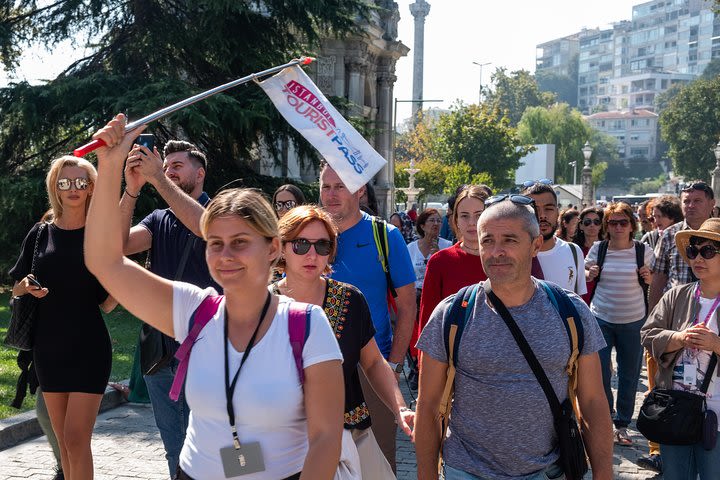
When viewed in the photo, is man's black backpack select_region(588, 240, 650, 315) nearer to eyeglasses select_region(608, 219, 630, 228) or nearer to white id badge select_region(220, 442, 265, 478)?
eyeglasses select_region(608, 219, 630, 228)

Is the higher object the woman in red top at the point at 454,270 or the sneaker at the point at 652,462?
the woman in red top at the point at 454,270

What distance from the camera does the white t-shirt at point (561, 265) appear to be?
6.50 meters

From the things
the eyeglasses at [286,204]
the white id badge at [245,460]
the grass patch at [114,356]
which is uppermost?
the eyeglasses at [286,204]

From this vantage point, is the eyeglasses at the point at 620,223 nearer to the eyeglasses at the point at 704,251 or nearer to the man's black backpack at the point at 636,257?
the man's black backpack at the point at 636,257

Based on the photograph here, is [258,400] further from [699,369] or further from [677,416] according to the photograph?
[699,369]

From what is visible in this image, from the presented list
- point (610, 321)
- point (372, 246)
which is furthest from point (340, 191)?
point (610, 321)

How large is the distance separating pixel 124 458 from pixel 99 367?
211 centimetres

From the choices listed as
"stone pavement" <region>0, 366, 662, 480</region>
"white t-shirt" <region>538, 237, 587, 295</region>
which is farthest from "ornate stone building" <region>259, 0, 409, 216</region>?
"white t-shirt" <region>538, 237, 587, 295</region>

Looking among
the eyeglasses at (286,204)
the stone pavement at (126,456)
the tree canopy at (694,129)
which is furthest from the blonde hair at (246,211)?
the tree canopy at (694,129)

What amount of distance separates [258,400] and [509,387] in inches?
42.3

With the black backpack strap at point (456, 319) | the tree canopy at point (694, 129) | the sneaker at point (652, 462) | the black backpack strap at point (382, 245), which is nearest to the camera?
the black backpack strap at point (456, 319)

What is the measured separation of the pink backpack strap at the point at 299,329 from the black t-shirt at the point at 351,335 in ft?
3.11

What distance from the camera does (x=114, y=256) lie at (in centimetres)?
317

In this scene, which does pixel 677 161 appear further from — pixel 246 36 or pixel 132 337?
pixel 132 337
